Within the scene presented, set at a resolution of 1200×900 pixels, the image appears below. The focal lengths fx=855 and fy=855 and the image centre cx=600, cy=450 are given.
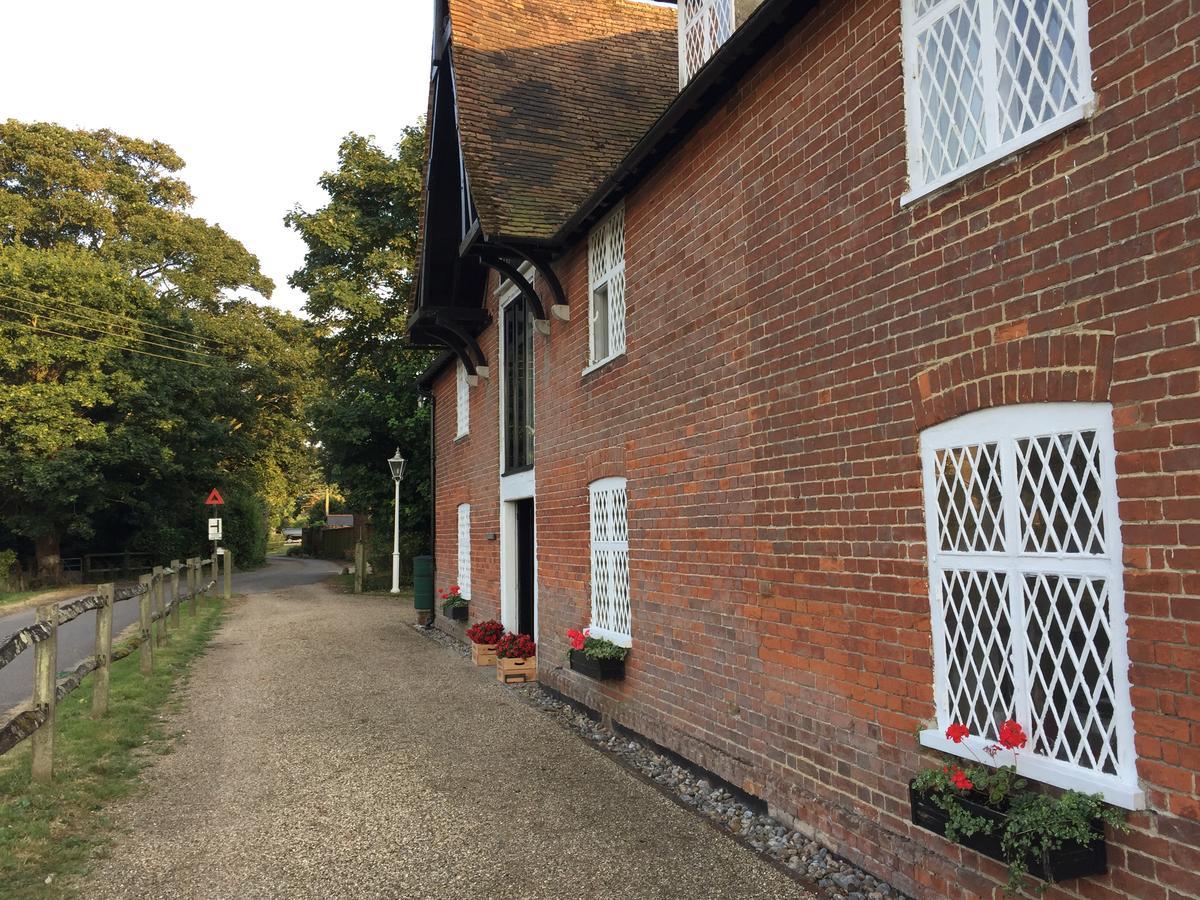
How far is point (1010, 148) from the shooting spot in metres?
3.57

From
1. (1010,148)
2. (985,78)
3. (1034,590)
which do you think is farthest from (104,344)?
(1034,590)

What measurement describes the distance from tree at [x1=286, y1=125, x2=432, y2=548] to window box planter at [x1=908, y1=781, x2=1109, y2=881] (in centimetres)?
2042

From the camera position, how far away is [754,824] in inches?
207

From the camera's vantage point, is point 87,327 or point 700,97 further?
point 87,327

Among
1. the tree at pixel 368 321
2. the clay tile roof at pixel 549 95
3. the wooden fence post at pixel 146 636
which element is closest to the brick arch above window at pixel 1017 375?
the clay tile roof at pixel 549 95

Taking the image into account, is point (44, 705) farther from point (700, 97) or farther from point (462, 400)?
point (462, 400)

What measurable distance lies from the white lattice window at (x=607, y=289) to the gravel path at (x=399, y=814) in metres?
3.62

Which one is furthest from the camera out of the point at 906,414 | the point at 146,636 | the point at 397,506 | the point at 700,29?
the point at 397,506

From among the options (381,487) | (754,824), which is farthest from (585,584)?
(381,487)

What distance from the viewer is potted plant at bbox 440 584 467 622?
13656 millimetres

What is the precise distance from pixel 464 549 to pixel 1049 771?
11.7 m

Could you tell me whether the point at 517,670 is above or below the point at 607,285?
below

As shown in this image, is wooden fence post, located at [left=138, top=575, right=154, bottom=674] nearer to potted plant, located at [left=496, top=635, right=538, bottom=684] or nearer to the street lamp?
potted plant, located at [left=496, top=635, right=538, bottom=684]

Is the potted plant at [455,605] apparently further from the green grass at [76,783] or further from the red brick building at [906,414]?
the red brick building at [906,414]
